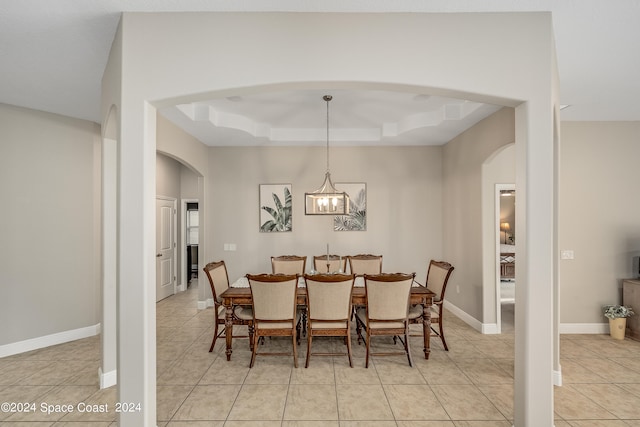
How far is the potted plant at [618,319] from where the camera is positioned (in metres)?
4.04

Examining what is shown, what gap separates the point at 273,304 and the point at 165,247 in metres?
4.07

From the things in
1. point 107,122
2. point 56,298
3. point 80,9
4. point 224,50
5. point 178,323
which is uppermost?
point 80,9

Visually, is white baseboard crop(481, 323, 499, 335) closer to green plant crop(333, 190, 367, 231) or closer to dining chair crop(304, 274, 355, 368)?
dining chair crop(304, 274, 355, 368)

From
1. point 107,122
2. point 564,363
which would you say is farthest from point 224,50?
point 564,363

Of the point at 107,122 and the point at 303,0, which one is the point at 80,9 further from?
the point at 303,0

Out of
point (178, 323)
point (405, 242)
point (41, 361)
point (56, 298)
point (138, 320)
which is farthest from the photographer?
point (405, 242)

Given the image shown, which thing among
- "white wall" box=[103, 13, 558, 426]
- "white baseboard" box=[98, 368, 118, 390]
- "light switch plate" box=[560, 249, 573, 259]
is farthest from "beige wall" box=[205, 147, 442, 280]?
"white wall" box=[103, 13, 558, 426]

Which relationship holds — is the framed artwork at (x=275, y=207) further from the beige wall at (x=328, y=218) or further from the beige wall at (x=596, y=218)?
the beige wall at (x=596, y=218)

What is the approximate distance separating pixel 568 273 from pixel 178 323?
5383mm

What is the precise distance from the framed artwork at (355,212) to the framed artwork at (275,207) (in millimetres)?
843

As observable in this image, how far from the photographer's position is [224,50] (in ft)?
7.36

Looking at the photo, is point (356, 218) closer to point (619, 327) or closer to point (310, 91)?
point (310, 91)

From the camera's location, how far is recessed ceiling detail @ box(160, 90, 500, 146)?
156 inches

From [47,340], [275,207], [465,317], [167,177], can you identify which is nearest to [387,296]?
[465,317]
